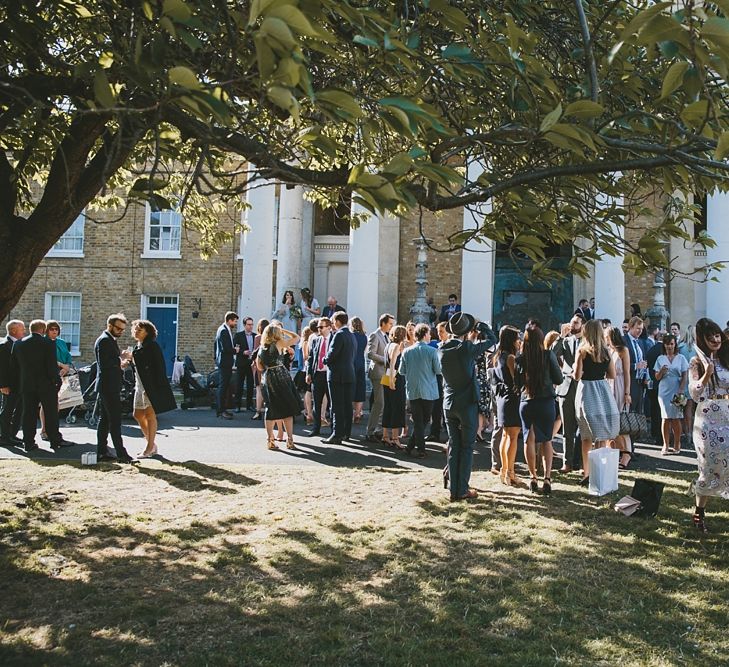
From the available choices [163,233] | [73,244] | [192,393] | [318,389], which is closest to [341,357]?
[318,389]

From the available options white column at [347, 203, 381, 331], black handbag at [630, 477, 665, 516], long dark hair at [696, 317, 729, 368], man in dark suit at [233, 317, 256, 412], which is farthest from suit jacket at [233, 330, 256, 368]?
long dark hair at [696, 317, 729, 368]

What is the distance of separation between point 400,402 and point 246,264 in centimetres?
1061

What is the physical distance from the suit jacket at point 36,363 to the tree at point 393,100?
3820mm

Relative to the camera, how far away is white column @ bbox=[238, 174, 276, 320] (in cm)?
2139

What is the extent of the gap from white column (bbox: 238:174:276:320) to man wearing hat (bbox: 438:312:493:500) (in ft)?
44.7

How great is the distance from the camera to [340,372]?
39.9 feet

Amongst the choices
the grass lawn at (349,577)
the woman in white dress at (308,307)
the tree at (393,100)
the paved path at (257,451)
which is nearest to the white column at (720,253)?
the paved path at (257,451)

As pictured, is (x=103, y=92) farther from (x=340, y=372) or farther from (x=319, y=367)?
(x=319, y=367)

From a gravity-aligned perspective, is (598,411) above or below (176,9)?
below

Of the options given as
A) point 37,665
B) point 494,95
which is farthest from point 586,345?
point 37,665

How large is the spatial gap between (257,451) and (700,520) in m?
6.47

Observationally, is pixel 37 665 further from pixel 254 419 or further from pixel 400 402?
pixel 254 419

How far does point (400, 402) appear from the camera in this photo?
12.2 metres

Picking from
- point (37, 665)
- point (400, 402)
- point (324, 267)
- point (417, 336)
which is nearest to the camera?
point (37, 665)
